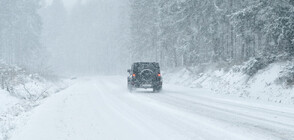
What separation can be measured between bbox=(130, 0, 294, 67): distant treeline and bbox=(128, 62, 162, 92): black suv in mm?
5784

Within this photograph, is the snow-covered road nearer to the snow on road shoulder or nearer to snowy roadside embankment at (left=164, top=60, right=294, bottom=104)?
the snow on road shoulder

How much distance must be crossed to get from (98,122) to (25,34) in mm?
50743

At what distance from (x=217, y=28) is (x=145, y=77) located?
39.5ft

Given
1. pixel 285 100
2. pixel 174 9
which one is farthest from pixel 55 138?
pixel 174 9

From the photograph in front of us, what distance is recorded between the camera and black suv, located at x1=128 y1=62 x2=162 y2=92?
19.8 meters

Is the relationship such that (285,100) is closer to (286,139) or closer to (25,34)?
(286,139)

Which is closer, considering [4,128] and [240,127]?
[240,127]

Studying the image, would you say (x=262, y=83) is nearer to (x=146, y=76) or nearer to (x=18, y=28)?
(x=146, y=76)

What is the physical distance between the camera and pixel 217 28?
28.8 metres

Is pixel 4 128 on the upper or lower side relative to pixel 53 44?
lower

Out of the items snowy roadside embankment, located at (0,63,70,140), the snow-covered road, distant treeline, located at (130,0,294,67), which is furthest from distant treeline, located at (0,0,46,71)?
the snow-covered road

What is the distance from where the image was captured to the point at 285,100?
12258mm

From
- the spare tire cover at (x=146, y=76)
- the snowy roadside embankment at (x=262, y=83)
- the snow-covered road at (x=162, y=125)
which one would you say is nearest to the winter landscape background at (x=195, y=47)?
the snowy roadside embankment at (x=262, y=83)

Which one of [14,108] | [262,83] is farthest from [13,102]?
[262,83]
